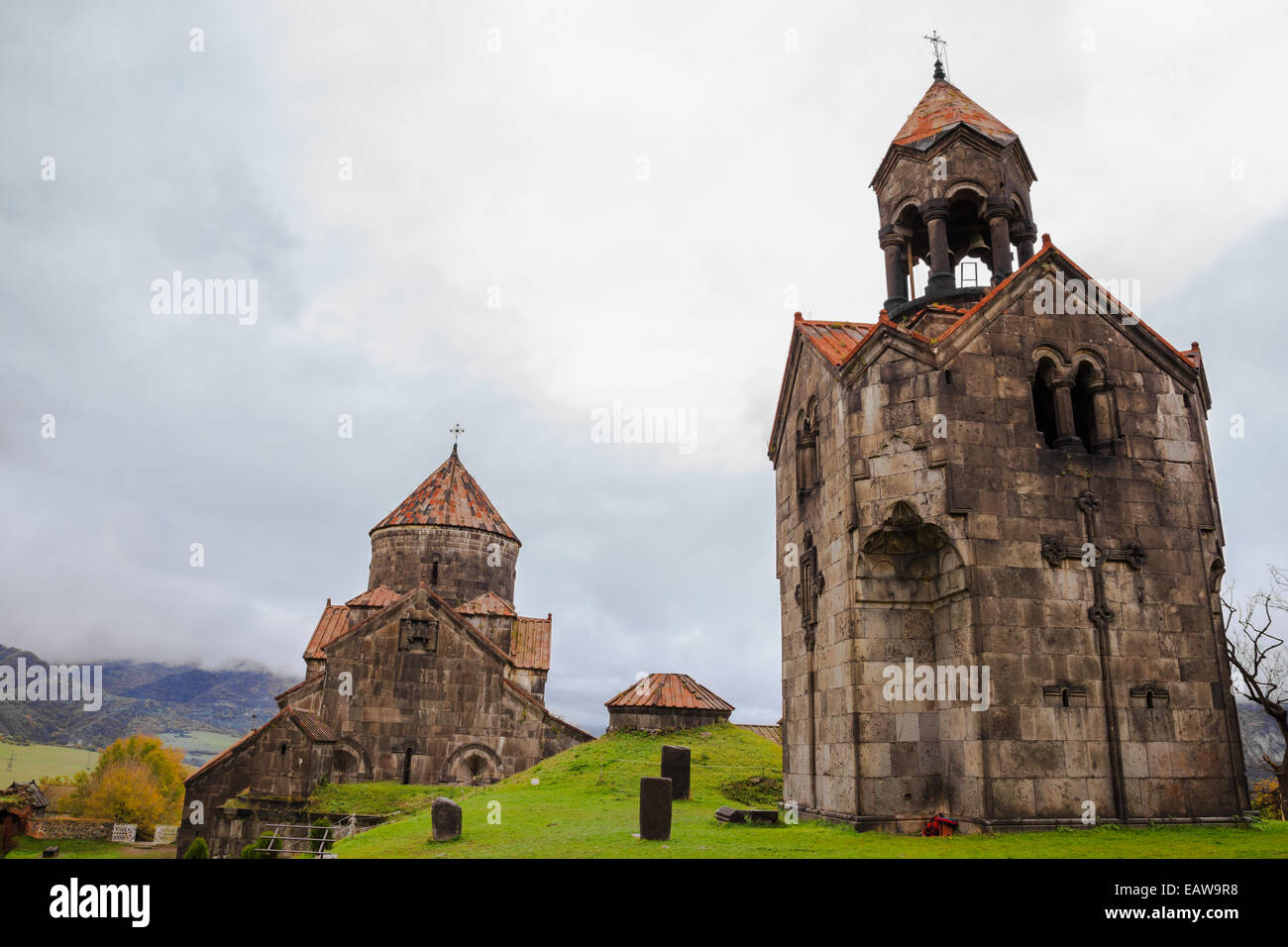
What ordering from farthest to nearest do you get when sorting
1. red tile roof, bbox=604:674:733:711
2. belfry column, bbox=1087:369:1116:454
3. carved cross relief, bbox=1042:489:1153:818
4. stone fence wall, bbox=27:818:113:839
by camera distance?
stone fence wall, bbox=27:818:113:839 < red tile roof, bbox=604:674:733:711 < belfry column, bbox=1087:369:1116:454 < carved cross relief, bbox=1042:489:1153:818

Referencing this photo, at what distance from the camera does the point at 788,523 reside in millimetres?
14727

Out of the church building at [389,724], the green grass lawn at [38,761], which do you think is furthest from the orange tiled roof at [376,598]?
the green grass lawn at [38,761]

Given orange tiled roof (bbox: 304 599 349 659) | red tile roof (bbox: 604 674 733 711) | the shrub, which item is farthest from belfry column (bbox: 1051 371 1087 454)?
orange tiled roof (bbox: 304 599 349 659)

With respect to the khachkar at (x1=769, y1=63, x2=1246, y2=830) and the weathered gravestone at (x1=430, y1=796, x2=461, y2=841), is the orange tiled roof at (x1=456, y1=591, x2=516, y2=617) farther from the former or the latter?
the khachkar at (x1=769, y1=63, x2=1246, y2=830)

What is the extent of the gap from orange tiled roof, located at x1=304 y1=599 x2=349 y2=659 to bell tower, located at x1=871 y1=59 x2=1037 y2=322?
23692mm

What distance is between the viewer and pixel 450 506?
3247 centimetres

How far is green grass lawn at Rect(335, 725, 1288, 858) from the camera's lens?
908 centimetres

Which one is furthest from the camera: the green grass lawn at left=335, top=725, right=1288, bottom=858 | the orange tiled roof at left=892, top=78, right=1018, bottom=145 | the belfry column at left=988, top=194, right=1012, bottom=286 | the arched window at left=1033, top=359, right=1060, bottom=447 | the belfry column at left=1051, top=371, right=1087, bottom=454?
the orange tiled roof at left=892, top=78, right=1018, bottom=145

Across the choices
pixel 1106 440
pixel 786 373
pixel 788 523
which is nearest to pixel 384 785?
pixel 788 523

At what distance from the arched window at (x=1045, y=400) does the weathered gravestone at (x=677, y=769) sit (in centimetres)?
921
